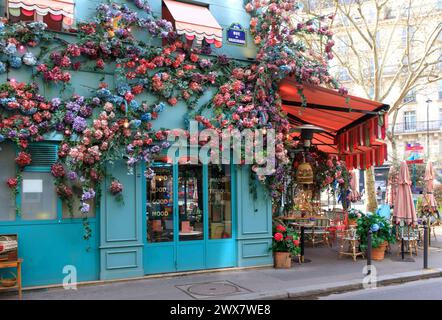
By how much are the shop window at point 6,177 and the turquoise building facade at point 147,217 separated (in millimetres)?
15

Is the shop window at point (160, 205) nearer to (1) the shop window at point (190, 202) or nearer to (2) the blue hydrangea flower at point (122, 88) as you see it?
(1) the shop window at point (190, 202)

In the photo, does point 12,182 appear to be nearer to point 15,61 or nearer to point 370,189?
point 15,61

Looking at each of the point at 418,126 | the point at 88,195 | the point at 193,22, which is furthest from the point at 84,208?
the point at 418,126

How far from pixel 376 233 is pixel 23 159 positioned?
810cm

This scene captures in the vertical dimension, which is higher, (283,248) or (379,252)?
(283,248)

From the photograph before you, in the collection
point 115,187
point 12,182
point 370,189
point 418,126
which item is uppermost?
point 418,126

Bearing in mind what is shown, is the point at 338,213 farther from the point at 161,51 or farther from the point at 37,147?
the point at 37,147

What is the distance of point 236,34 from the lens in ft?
30.8

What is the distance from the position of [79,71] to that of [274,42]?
4096mm

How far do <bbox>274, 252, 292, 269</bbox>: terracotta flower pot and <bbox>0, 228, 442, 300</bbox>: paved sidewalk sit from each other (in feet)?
0.64

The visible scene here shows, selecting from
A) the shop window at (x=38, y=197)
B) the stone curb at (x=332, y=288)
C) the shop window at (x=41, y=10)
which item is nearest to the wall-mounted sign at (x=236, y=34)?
the shop window at (x=41, y=10)

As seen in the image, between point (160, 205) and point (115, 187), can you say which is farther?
point (160, 205)

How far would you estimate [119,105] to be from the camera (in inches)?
316
